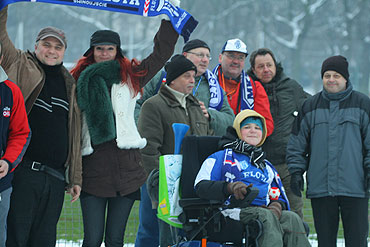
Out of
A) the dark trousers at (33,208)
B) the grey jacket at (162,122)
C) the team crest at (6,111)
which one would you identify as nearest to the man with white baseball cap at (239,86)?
the grey jacket at (162,122)

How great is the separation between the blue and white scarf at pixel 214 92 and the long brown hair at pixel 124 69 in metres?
0.81

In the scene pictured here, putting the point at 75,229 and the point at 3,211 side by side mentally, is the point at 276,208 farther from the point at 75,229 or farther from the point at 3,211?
the point at 75,229

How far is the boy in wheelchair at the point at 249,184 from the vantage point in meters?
4.71

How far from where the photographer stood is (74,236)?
745cm

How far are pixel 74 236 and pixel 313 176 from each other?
287 centimetres

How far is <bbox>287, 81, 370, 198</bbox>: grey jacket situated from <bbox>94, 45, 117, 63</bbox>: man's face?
1831 millimetres

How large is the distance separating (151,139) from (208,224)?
109 cm

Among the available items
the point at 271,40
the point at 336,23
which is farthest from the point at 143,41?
the point at 336,23

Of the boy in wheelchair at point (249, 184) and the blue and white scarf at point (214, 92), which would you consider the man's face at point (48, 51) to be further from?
the blue and white scarf at point (214, 92)

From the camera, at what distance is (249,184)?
4.86 metres

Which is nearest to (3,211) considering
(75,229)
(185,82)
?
(185,82)

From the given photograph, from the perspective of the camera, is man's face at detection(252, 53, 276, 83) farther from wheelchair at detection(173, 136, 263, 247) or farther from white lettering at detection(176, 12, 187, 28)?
wheelchair at detection(173, 136, 263, 247)

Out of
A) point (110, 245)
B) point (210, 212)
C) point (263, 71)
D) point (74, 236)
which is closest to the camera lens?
point (210, 212)

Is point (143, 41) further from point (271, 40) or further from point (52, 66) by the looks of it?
point (52, 66)
